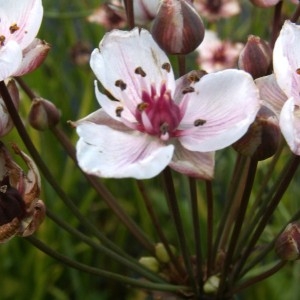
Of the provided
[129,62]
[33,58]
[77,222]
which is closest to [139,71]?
[129,62]

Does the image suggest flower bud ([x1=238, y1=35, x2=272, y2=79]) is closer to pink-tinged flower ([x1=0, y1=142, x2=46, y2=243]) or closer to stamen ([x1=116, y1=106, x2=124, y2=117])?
stamen ([x1=116, y1=106, x2=124, y2=117])

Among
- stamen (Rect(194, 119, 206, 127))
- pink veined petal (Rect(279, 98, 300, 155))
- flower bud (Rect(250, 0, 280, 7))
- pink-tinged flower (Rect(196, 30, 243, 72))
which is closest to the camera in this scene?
pink veined petal (Rect(279, 98, 300, 155))

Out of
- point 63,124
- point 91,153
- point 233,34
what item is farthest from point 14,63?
point 233,34

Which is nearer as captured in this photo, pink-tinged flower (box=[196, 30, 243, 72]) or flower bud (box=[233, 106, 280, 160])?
flower bud (box=[233, 106, 280, 160])

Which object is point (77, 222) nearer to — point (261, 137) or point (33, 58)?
point (33, 58)

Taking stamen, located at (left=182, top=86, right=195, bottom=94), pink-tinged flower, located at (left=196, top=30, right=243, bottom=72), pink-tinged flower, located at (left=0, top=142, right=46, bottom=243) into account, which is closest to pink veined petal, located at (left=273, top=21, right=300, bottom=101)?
stamen, located at (left=182, top=86, right=195, bottom=94)
